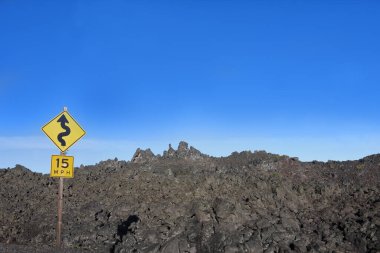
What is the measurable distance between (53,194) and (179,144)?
8.60 metres

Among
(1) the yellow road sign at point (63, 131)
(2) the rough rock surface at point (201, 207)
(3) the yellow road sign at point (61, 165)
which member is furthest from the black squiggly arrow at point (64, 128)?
(2) the rough rock surface at point (201, 207)

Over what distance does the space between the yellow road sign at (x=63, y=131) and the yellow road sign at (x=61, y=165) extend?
269 millimetres

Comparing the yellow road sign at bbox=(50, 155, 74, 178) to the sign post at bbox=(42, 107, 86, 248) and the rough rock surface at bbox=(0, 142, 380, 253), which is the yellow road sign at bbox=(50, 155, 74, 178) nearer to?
the sign post at bbox=(42, 107, 86, 248)

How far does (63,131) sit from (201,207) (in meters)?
7.63

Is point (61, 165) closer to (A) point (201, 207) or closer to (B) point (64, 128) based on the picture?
(B) point (64, 128)

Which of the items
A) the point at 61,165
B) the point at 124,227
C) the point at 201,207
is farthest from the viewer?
the point at 201,207

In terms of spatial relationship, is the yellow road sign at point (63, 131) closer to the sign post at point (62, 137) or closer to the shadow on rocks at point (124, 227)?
the sign post at point (62, 137)

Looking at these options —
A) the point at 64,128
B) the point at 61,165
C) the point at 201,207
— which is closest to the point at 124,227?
the point at 201,207

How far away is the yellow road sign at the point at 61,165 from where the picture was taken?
36.6ft

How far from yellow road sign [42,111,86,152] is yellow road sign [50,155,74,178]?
0.27 meters

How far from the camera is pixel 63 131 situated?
11297 mm

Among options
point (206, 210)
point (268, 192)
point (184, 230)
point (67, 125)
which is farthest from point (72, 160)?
point (268, 192)

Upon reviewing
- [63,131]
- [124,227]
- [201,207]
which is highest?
[63,131]

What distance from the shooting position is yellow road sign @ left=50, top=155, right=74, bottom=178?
11141mm
